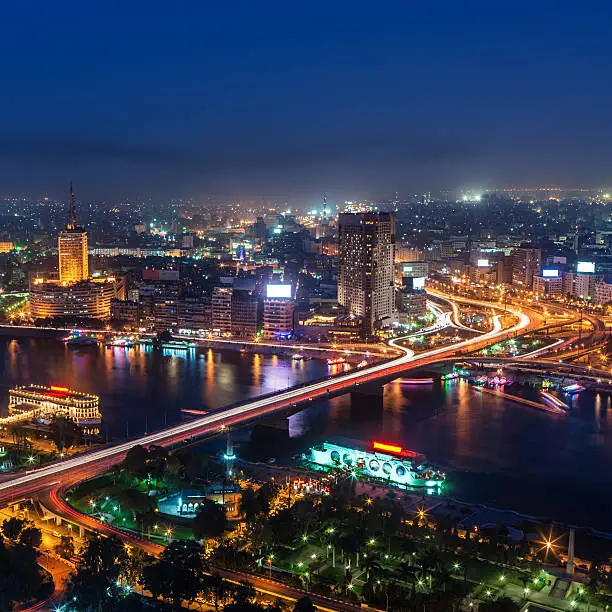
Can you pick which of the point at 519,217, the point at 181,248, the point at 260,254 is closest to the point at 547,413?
the point at 260,254

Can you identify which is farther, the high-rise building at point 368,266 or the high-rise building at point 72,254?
the high-rise building at point 72,254

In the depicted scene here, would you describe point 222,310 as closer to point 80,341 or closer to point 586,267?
point 80,341

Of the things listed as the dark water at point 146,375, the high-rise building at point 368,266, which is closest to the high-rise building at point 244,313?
the dark water at point 146,375

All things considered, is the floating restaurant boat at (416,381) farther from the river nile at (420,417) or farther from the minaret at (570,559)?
the minaret at (570,559)

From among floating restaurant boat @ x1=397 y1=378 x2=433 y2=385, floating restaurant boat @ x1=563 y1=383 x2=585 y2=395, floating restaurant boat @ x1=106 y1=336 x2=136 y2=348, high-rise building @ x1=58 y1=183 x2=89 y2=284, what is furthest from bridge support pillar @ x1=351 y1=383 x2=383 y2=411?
high-rise building @ x1=58 y1=183 x2=89 y2=284

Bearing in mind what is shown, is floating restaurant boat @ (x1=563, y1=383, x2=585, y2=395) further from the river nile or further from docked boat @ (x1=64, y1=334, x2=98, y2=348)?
docked boat @ (x1=64, y1=334, x2=98, y2=348)

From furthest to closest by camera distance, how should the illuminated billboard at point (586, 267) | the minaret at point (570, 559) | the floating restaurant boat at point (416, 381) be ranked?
the illuminated billboard at point (586, 267)
the floating restaurant boat at point (416, 381)
the minaret at point (570, 559)
